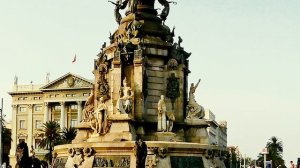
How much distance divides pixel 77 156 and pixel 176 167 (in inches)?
198

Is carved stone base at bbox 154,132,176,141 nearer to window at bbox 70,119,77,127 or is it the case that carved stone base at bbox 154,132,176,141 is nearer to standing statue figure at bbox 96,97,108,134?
standing statue figure at bbox 96,97,108,134

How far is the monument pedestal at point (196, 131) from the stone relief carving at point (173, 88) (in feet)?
4.84

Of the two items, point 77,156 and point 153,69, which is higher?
point 153,69

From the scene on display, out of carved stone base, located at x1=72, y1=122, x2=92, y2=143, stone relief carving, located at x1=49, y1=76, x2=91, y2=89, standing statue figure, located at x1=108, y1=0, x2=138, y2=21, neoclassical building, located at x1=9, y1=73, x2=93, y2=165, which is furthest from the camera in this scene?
stone relief carving, located at x1=49, y1=76, x2=91, y2=89

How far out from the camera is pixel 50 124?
83.4m

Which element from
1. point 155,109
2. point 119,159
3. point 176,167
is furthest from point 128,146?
point 155,109

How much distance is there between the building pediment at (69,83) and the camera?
10238 cm

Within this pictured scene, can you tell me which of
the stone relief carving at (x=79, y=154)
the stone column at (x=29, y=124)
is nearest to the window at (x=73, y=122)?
the stone column at (x=29, y=124)

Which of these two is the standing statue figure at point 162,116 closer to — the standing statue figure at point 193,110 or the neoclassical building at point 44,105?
the standing statue figure at point 193,110

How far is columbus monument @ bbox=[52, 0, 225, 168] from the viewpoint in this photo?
28141 mm

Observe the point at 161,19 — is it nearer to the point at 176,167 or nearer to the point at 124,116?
the point at 124,116

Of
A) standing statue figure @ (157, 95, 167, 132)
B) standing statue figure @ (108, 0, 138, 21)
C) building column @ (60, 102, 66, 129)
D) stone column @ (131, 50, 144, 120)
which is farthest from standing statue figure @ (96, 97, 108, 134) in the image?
building column @ (60, 102, 66, 129)

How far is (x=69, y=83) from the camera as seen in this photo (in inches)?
4077

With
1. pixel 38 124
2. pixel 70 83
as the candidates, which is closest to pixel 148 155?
pixel 70 83
